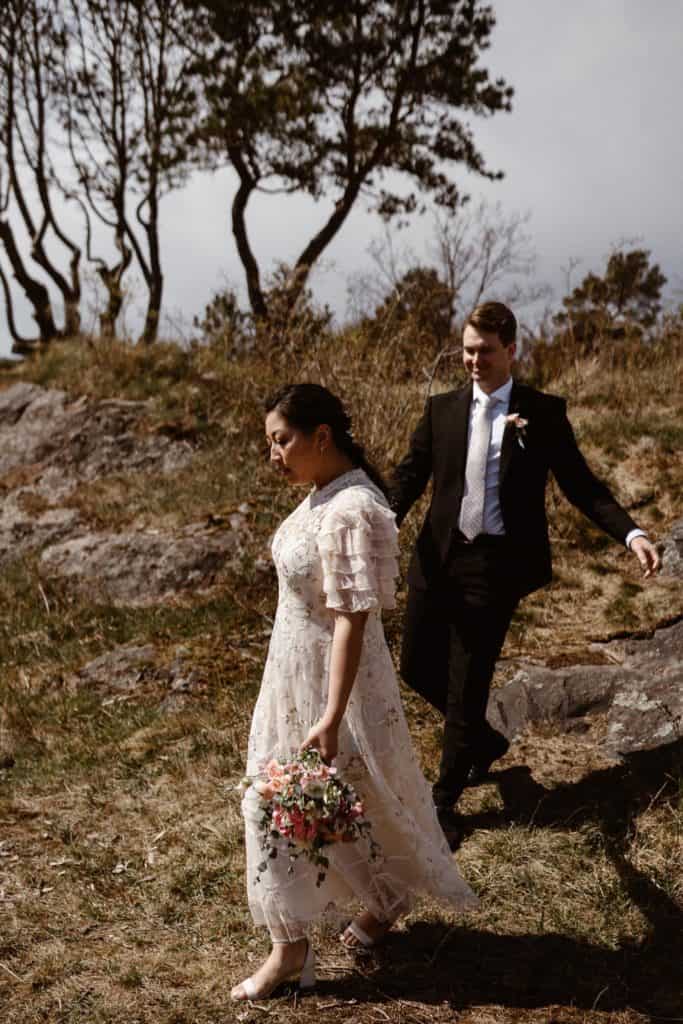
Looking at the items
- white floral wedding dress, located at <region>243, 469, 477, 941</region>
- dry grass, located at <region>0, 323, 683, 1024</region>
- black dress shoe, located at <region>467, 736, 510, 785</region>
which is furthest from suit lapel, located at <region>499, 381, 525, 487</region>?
dry grass, located at <region>0, 323, 683, 1024</region>

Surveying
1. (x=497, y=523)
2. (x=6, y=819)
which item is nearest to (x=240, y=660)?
(x=6, y=819)

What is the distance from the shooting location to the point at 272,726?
3.17m

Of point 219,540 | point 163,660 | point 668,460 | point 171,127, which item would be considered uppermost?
point 171,127

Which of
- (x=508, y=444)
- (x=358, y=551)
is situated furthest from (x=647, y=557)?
(x=358, y=551)

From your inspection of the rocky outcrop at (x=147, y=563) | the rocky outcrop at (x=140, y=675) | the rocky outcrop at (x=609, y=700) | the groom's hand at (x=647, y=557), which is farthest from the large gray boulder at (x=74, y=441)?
the groom's hand at (x=647, y=557)

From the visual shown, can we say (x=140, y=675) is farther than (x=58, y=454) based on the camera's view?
No

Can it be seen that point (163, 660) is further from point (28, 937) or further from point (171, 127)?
point (171, 127)

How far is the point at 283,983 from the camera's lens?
129 inches

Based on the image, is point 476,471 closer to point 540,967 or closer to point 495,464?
point 495,464

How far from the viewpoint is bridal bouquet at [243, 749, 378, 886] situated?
2771mm

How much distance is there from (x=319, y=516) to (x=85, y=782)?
3250mm

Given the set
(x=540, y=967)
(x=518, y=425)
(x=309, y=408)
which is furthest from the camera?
(x=518, y=425)

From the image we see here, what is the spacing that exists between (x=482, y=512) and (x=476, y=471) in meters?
0.17

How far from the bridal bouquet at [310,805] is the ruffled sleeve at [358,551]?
1.58 feet
